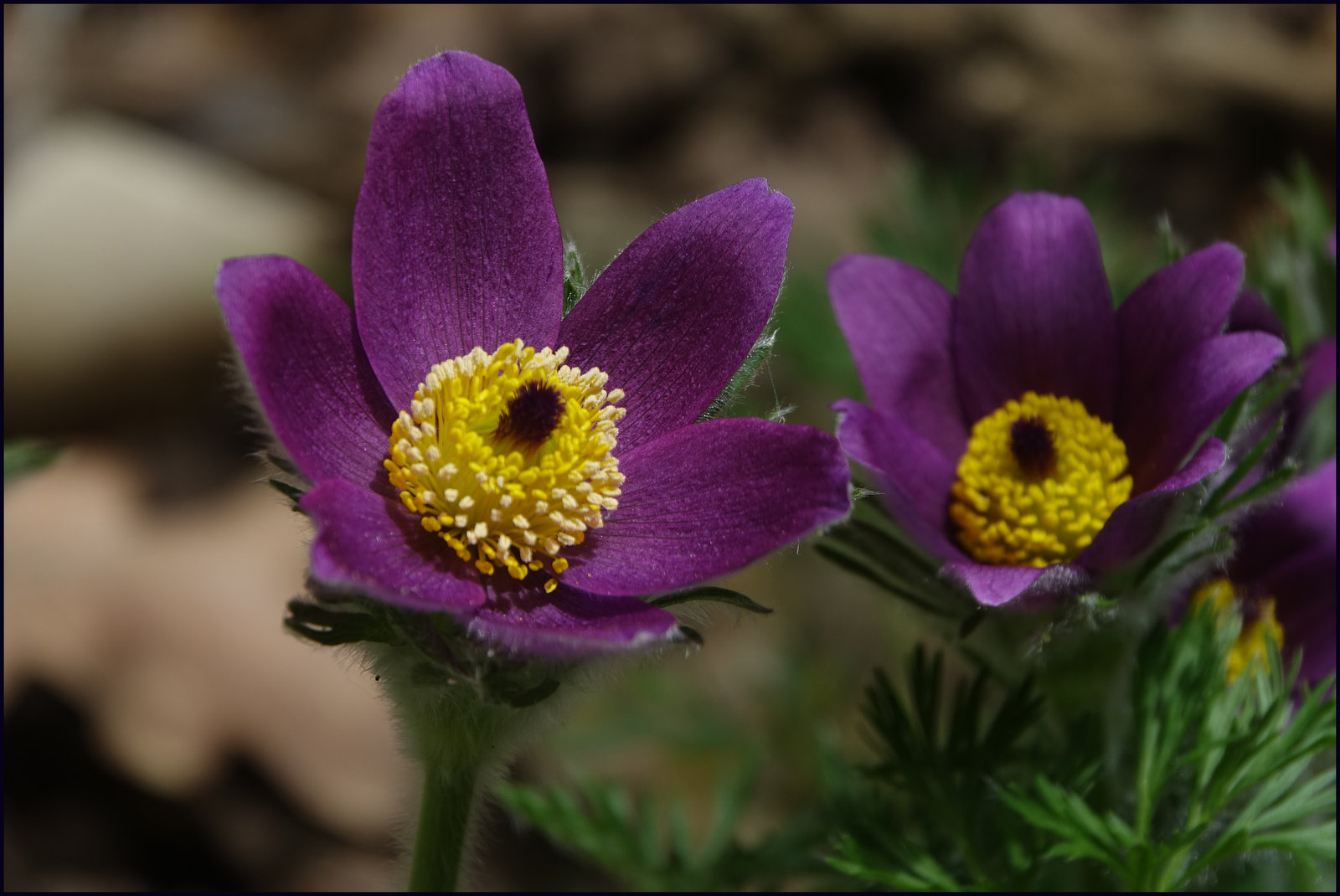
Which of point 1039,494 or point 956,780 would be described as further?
point 956,780

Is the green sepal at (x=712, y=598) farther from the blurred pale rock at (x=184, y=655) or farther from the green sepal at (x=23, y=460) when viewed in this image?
the blurred pale rock at (x=184, y=655)

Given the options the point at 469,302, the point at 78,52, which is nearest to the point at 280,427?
the point at 469,302

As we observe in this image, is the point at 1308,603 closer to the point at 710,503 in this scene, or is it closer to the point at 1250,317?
the point at 1250,317

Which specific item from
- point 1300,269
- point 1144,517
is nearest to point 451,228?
point 1144,517

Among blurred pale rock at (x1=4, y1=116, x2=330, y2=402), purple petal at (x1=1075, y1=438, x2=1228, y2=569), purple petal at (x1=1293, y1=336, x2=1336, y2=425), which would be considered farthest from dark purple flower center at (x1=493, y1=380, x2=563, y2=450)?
blurred pale rock at (x1=4, y1=116, x2=330, y2=402)

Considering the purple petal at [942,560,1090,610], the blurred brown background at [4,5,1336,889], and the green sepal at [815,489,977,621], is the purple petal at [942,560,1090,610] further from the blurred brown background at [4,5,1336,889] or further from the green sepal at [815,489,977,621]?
the blurred brown background at [4,5,1336,889]

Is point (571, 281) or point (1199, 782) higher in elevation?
point (571, 281)
